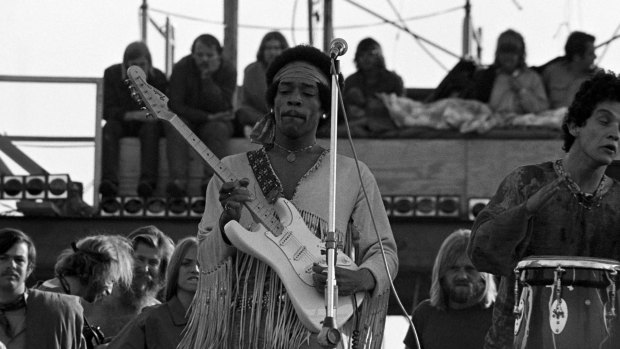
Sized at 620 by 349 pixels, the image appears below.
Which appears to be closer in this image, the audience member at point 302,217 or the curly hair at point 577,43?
the audience member at point 302,217

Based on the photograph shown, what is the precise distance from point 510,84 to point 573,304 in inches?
300

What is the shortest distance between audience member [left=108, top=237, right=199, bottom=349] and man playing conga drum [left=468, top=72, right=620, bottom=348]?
7.03 feet

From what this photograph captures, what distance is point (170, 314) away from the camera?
8.96 meters

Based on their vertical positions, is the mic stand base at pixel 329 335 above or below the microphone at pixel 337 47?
below

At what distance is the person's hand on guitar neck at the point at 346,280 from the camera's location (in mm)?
7109

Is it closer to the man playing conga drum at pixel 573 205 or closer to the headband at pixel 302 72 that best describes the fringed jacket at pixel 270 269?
the headband at pixel 302 72

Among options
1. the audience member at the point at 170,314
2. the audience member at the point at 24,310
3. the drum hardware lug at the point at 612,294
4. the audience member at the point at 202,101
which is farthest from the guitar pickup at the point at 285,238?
the audience member at the point at 202,101

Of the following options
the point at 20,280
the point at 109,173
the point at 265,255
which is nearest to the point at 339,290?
the point at 265,255

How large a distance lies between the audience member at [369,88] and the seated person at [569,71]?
3.75 feet

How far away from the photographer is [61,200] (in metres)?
14.5

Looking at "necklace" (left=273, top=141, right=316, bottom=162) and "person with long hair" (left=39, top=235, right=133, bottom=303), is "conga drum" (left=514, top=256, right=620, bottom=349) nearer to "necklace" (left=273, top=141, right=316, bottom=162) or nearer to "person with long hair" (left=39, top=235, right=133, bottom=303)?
"necklace" (left=273, top=141, right=316, bottom=162)

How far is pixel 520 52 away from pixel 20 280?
6.60 m

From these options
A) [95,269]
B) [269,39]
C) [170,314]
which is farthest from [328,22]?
[170,314]

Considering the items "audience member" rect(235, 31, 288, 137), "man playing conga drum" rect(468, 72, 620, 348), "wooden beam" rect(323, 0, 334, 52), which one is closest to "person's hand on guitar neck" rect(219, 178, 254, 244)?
"man playing conga drum" rect(468, 72, 620, 348)
